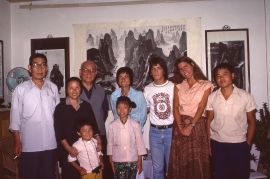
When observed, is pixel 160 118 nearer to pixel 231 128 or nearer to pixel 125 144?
Result: pixel 125 144

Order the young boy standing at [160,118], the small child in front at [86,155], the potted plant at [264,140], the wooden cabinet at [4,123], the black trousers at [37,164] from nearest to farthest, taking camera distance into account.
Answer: the small child in front at [86,155], the black trousers at [37,164], the young boy standing at [160,118], the wooden cabinet at [4,123], the potted plant at [264,140]

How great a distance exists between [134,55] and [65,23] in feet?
4.69

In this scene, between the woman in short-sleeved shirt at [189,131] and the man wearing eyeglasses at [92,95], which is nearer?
the woman in short-sleeved shirt at [189,131]

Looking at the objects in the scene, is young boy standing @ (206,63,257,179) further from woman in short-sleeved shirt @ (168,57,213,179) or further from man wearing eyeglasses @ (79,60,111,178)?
man wearing eyeglasses @ (79,60,111,178)

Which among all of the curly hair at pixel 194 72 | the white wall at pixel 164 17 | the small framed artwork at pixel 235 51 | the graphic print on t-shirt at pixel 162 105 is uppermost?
the white wall at pixel 164 17

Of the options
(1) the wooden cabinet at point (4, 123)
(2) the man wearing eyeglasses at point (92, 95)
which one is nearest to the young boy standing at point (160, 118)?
(2) the man wearing eyeglasses at point (92, 95)

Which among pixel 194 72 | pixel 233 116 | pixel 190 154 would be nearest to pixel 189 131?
pixel 190 154

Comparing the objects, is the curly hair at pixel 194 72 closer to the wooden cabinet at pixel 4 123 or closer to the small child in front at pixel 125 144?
the small child in front at pixel 125 144

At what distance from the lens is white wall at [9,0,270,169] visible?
4023 mm

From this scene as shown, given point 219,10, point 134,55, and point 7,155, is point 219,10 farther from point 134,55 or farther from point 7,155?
point 7,155

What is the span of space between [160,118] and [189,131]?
0.40m

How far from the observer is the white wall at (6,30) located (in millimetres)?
4152

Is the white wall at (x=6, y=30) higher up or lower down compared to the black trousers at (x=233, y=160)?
higher up

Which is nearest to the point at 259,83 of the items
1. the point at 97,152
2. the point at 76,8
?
the point at 97,152
